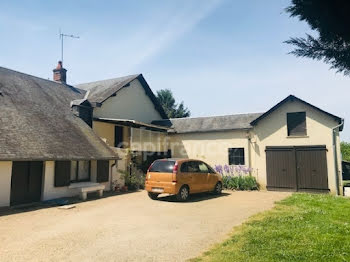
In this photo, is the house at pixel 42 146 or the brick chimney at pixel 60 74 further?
the brick chimney at pixel 60 74

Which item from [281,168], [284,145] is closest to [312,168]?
[281,168]

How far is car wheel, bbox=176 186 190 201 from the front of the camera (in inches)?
455

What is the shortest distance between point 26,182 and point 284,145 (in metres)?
13.1

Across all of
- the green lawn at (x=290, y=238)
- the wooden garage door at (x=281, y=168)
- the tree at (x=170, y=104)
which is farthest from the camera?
the tree at (x=170, y=104)

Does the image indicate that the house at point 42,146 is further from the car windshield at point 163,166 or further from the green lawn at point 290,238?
the green lawn at point 290,238

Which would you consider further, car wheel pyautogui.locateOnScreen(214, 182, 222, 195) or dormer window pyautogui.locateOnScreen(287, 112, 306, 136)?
dormer window pyautogui.locateOnScreen(287, 112, 306, 136)

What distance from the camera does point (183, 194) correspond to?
1174 cm

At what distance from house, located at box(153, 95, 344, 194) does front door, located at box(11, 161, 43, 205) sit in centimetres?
1040

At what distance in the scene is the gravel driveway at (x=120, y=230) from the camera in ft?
17.8

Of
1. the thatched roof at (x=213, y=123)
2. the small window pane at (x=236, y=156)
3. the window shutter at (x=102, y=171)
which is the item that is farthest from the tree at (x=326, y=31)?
the small window pane at (x=236, y=156)

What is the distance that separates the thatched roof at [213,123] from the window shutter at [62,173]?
905cm

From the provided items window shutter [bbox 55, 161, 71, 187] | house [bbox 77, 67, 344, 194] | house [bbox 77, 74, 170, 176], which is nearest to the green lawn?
house [bbox 77, 67, 344, 194]

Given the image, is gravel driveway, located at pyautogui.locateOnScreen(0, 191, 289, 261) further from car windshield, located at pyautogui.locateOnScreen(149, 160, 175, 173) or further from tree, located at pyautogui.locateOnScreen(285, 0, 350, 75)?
tree, located at pyautogui.locateOnScreen(285, 0, 350, 75)

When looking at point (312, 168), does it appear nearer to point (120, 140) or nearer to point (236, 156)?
point (236, 156)
